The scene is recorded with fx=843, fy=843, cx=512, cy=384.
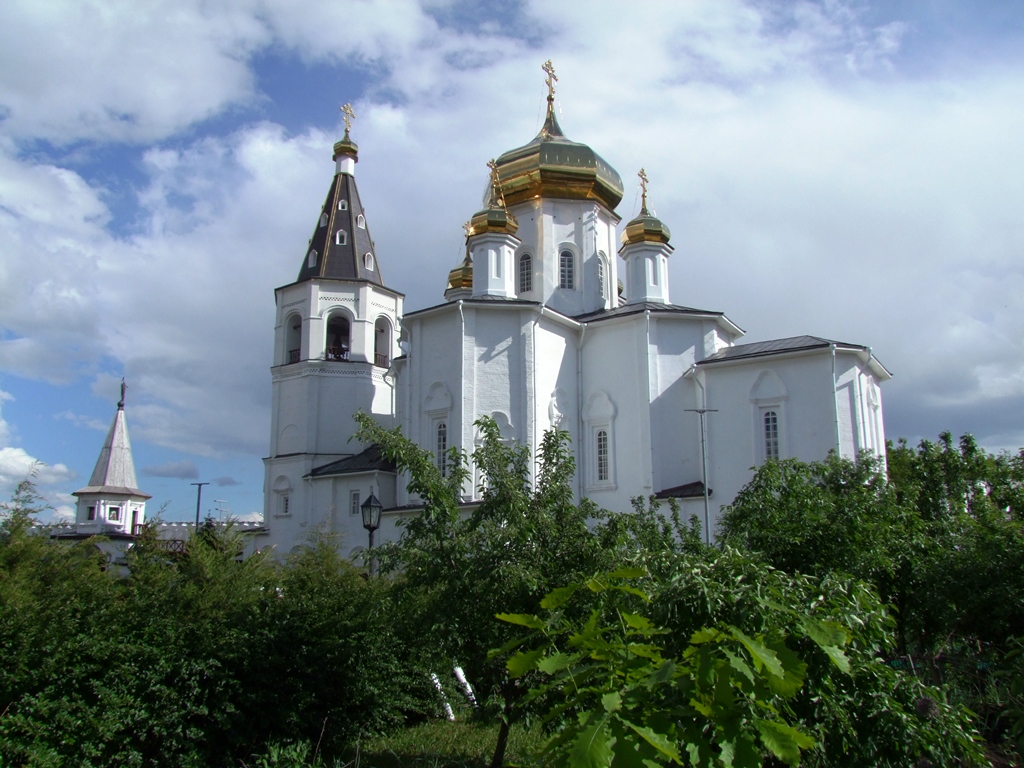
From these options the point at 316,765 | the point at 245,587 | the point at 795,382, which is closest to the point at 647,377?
the point at 795,382

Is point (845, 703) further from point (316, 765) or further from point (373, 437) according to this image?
point (316, 765)

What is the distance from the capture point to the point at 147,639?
8555 millimetres

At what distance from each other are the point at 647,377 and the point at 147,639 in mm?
16940

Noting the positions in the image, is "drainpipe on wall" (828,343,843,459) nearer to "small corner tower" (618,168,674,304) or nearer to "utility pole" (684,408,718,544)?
"utility pole" (684,408,718,544)

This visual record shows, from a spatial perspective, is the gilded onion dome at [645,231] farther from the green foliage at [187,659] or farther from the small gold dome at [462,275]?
the green foliage at [187,659]

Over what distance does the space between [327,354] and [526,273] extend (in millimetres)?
8374

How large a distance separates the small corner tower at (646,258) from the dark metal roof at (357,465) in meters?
9.59

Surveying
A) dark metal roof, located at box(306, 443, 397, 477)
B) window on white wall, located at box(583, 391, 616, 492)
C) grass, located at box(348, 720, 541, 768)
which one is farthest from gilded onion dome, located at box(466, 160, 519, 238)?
grass, located at box(348, 720, 541, 768)

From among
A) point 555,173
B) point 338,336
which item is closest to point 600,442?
point 555,173

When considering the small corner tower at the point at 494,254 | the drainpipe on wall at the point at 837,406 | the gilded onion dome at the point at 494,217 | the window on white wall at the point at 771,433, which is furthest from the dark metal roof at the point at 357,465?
the drainpipe on wall at the point at 837,406

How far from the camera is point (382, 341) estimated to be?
33.0 meters

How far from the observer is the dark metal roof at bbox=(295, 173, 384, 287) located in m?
32.2

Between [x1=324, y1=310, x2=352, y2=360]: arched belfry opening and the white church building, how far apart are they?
0.09 meters

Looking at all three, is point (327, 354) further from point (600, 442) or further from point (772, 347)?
point (772, 347)
